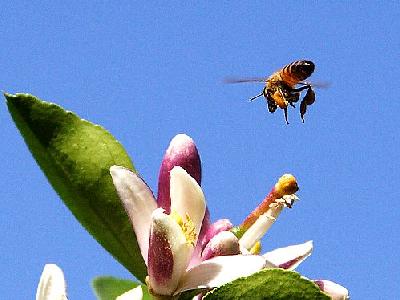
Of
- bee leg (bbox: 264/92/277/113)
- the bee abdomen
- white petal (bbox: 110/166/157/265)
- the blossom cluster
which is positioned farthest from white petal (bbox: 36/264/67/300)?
the bee abdomen

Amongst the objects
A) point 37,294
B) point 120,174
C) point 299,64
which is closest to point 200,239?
point 120,174

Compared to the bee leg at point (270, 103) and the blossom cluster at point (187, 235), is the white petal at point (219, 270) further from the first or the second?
the bee leg at point (270, 103)

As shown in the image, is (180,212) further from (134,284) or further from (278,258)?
(134,284)

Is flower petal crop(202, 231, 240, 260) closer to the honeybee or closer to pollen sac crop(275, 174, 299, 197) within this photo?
pollen sac crop(275, 174, 299, 197)

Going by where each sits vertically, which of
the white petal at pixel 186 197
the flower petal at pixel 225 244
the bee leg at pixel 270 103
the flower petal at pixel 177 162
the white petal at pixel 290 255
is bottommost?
the flower petal at pixel 225 244

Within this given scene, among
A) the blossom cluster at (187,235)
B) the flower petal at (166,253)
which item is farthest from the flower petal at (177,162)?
the flower petal at (166,253)

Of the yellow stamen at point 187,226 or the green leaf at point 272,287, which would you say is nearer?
the green leaf at point 272,287

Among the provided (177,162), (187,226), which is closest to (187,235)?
(187,226)
